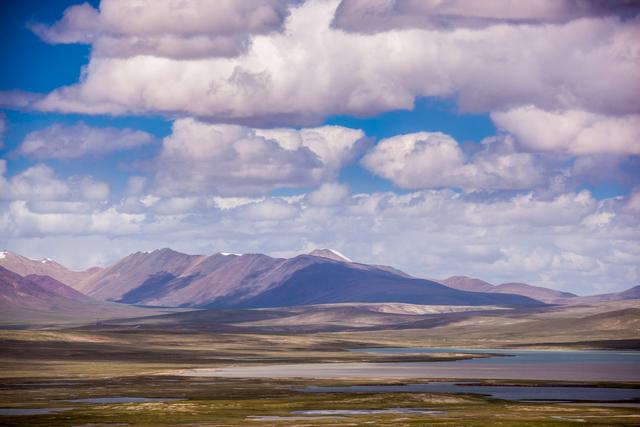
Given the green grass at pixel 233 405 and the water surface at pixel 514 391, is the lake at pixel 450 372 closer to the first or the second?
the green grass at pixel 233 405

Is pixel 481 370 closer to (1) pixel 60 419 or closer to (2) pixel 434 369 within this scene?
(2) pixel 434 369

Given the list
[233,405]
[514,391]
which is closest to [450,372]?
[514,391]

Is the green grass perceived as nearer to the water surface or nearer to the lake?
the water surface

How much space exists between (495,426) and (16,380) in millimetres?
Result: 83031

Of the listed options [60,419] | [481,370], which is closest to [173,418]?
[60,419]

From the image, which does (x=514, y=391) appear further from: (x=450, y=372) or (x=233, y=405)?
(x=233, y=405)

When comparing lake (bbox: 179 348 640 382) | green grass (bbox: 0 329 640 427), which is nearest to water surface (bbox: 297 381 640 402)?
green grass (bbox: 0 329 640 427)

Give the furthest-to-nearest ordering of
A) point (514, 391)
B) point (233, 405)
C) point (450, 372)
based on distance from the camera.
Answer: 1. point (450, 372)
2. point (514, 391)
3. point (233, 405)

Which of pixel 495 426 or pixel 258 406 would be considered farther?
pixel 258 406

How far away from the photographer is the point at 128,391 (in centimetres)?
13775

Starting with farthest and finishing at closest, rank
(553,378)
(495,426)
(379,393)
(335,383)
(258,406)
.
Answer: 1. (553,378)
2. (335,383)
3. (379,393)
4. (258,406)
5. (495,426)

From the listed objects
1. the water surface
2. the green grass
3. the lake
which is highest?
the lake

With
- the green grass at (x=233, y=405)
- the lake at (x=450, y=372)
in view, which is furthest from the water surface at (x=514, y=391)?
the lake at (x=450, y=372)

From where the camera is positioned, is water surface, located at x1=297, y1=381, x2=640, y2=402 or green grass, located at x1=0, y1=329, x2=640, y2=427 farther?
water surface, located at x1=297, y1=381, x2=640, y2=402
